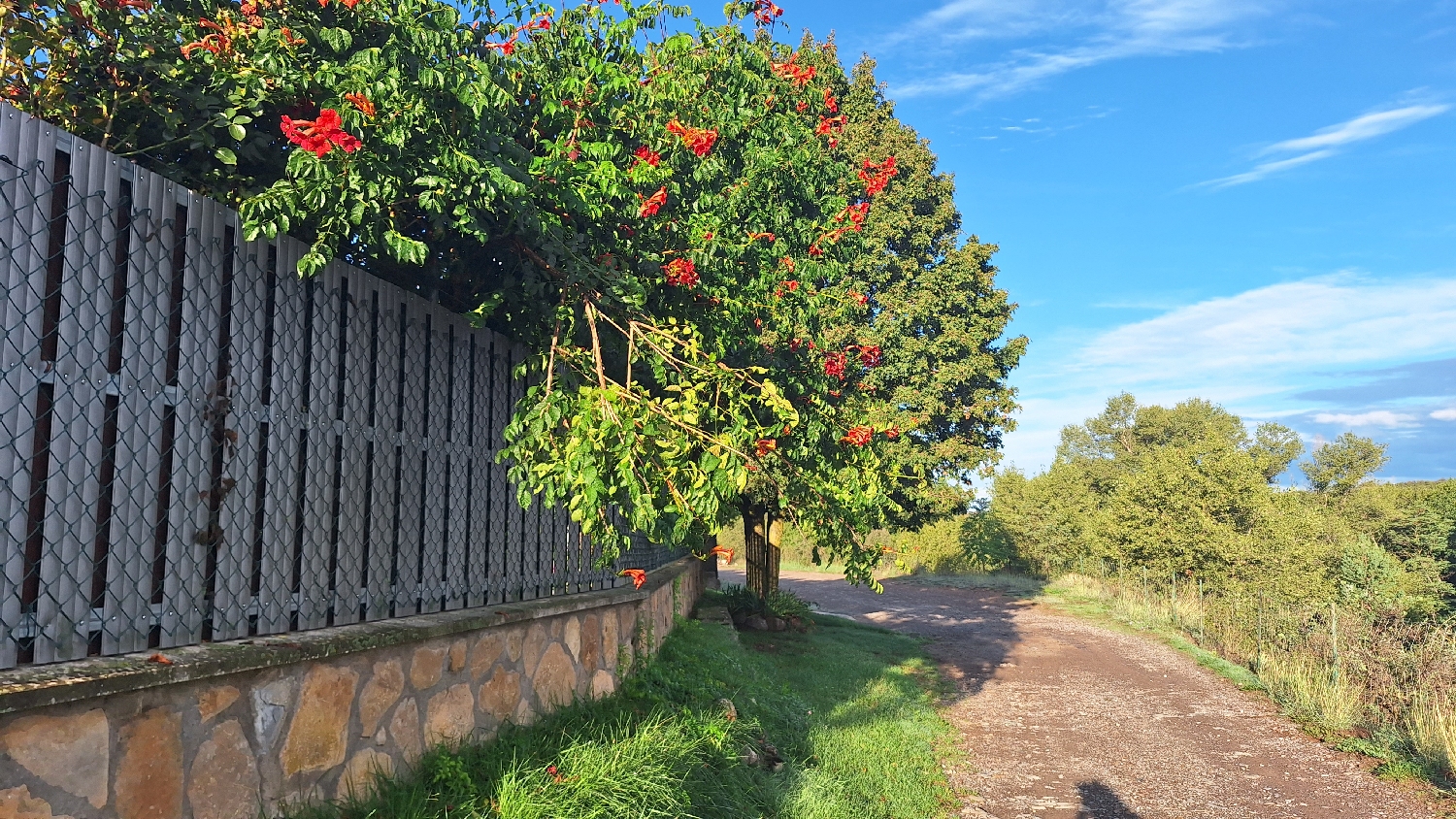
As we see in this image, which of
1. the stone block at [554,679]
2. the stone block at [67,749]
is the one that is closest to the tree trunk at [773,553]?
the stone block at [554,679]

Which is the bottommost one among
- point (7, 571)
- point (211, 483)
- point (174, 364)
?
point (7, 571)

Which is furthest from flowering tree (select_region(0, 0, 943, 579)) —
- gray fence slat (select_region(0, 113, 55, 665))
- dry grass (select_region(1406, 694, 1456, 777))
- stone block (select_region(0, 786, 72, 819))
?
dry grass (select_region(1406, 694, 1456, 777))

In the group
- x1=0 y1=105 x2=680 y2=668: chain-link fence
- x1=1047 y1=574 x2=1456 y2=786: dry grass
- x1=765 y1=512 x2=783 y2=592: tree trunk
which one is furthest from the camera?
x1=765 y1=512 x2=783 y2=592: tree trunk

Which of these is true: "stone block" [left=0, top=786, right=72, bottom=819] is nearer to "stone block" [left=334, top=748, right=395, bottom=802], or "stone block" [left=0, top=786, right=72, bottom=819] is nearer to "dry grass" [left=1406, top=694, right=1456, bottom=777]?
"stone block" [left=334, top=748, right=395, bottom=802]

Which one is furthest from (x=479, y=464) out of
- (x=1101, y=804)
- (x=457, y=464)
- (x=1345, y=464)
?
(x=1345, y=464)

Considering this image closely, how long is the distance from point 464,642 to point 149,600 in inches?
69.0

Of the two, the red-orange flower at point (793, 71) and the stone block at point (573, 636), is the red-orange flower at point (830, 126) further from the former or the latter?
the stone block at point (573, 636)

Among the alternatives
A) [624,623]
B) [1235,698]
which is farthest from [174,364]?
[1235,698]

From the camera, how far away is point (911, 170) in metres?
19.7

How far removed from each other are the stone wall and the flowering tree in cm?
99

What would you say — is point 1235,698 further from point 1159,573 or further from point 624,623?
point 1159,573

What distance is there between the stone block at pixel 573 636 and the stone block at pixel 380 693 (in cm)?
173

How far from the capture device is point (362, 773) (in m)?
3.75

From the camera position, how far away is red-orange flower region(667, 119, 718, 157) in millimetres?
5672
